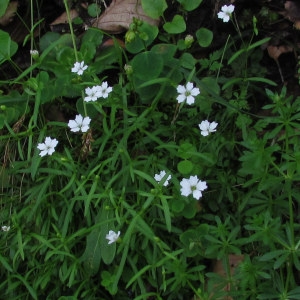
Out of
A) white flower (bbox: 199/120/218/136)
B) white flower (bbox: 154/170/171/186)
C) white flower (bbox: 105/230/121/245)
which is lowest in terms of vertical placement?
white flower (bbox: 105/230/121/245)

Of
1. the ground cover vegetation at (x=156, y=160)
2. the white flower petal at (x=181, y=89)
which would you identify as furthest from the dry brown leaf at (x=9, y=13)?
the white flower petal at (x=181, y=89)

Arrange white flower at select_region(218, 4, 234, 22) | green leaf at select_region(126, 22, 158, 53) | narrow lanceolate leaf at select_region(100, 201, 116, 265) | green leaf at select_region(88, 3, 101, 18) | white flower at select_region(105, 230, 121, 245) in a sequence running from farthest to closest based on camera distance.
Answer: green leaf at select_region(88, 3, 101, 18) → green leaf at select_region(126, 22, 158, 53) → white flower at select_region(218, 4, 234, 22) → narrow lanceolate leaf at select_region(100, 201, 116, 265) → white flower at select_region(105, 230, 121, 245)

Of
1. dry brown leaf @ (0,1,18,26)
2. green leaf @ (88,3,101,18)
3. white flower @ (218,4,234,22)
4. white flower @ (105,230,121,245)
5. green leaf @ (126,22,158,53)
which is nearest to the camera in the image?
white flower @ (105,230,121,245)

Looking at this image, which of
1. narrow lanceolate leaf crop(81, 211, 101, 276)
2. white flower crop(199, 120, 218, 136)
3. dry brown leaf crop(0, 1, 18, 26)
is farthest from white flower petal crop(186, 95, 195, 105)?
dry brown leaf crop(0, 1, 18, 26)

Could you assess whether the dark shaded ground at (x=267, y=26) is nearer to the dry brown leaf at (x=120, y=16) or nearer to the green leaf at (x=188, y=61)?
the dry brown leaf at (x=120, y=16)

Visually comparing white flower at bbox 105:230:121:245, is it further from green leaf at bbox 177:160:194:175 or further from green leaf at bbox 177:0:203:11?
green leaf at bbox 177:0:203:11

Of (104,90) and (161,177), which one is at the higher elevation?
(104,90)

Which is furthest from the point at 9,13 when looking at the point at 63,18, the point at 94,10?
the point at 94,10

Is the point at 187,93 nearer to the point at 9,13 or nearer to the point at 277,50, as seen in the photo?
the point at 277,50
